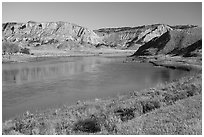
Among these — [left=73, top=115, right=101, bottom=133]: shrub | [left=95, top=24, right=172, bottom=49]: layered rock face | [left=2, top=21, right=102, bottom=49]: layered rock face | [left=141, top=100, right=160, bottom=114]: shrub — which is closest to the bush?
[left=141, top=100, right=160, bottom=114]: shrub

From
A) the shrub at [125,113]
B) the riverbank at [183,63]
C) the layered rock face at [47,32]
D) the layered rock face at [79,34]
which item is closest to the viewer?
the shrub at [125,113]

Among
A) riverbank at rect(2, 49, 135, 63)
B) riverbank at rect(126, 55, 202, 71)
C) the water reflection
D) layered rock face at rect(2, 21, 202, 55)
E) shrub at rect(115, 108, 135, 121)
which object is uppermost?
layered rock face at rect(2, 21, 202, 55)

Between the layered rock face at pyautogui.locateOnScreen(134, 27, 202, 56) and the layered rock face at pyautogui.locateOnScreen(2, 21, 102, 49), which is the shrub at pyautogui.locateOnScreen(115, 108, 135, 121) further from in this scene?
the layered rock face at pyautogui.locateOnScreen(2, 21, 102, 49)

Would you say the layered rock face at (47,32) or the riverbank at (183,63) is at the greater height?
the layered rock face at (47,32)

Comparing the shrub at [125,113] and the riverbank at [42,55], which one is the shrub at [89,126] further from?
the riverbank at [42,55]

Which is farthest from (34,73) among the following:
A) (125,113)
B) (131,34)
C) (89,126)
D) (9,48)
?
(131,34)

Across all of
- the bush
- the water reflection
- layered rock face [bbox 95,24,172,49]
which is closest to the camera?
the water reflection

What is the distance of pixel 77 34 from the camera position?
14825 cm

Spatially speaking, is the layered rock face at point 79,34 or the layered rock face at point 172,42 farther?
the layered rock face at point 79,34

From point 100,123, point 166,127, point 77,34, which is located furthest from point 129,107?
point 77,34

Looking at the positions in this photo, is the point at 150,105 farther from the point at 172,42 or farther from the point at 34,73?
the point at 172,42

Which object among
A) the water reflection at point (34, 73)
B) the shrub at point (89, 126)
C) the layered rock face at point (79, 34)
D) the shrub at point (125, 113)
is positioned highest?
the layered rock face at point (79, 34)

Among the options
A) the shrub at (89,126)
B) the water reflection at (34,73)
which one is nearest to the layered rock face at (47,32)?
the water reflection at (34,73)

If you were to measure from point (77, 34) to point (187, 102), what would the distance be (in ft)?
465
